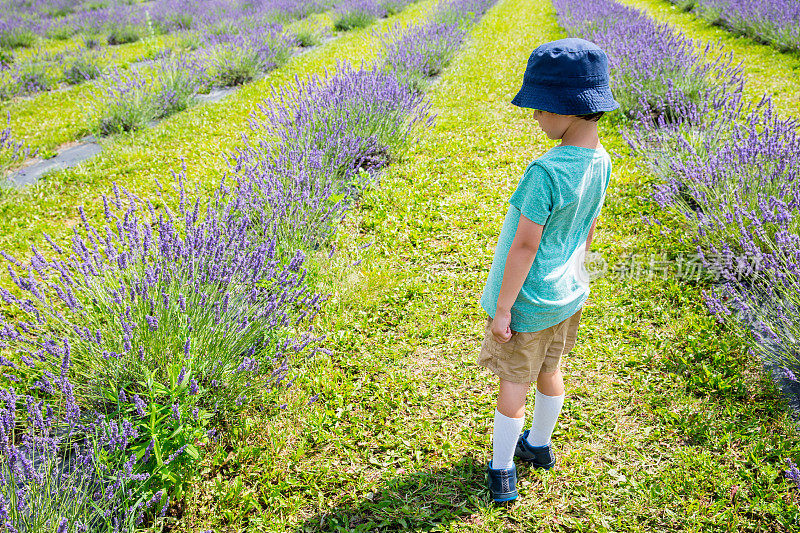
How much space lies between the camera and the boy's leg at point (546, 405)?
6.28 feet

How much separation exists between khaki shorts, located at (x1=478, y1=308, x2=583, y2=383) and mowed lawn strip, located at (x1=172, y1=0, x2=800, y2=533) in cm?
66

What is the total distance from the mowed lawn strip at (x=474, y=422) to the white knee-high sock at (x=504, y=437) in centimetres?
22

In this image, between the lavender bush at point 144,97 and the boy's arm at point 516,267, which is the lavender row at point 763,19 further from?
the lavender bush at point 144,97

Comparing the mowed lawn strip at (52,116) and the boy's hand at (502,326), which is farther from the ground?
the mowed lawn strip at (52,116)

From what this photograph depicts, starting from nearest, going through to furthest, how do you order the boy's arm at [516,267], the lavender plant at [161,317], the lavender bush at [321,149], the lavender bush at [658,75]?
the boy's arm at [516,267], the lavender plant at [161,317], the lavender bush at [321,149], the lavender bush at [658,75]

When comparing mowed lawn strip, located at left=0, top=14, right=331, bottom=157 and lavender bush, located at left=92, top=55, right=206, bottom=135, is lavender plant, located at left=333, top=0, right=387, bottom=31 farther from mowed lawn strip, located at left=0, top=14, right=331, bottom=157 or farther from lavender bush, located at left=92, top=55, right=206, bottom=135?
mowed lawn strip, located at left=0, top=14, right=331, bottom=157

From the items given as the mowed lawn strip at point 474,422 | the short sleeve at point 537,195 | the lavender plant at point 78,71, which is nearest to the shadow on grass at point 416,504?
the mowed lawn strip at point 474,422

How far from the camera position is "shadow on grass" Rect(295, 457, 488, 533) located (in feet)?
6.37

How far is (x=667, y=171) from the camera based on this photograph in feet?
13.2

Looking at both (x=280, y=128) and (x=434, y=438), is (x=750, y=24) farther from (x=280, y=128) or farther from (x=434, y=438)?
(x=434, y=438)

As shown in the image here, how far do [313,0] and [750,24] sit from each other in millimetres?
11723

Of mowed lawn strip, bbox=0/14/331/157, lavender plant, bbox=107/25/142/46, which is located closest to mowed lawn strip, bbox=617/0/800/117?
mowed lawn strip, bbox=0/14/331/157

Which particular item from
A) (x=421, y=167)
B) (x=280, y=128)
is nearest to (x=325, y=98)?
(x=280, y=128)

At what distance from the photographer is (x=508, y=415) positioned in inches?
70.4
